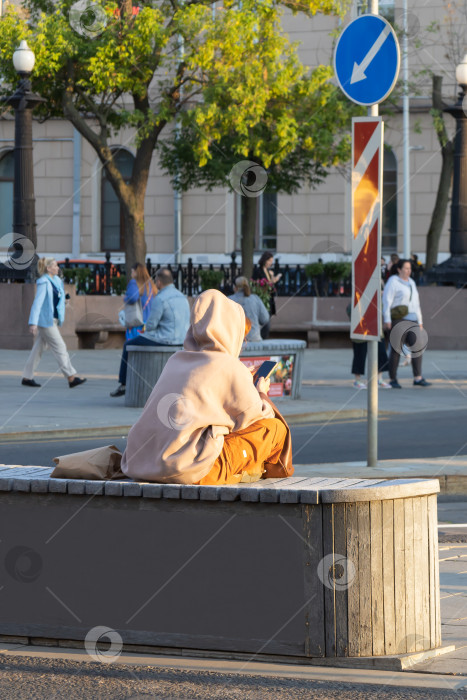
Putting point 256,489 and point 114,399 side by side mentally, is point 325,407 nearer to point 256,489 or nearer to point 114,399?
point 114,399

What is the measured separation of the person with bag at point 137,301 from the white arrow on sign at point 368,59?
7.00m

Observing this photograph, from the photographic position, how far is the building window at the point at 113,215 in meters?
39.2

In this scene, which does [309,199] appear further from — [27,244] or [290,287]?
[27,244]

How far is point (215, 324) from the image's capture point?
557 cm

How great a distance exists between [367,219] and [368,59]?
3.76 feet

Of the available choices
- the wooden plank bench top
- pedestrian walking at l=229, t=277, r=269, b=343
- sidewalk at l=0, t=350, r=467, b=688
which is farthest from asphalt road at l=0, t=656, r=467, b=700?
pedestrian walking at l=229, t=277, r=269, b=343

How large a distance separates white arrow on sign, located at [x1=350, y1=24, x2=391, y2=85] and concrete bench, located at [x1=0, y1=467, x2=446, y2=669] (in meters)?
4.83

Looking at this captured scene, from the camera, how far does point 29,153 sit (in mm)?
23031

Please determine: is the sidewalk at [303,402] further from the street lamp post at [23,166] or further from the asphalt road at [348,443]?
the street lamp post at [23,166]

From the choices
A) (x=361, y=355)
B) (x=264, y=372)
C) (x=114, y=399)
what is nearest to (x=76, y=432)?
(x=114, y=399)

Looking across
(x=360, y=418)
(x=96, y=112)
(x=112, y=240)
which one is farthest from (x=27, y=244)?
(x=112, y=240)

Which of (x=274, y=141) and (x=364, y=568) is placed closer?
(x=364, y=568)

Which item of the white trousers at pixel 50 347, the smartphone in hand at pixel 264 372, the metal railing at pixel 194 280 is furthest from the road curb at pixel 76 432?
the metal railing at pixel 194 280

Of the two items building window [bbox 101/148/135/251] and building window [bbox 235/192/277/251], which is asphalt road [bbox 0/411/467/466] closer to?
building window [bbox 235/192/277/251]
